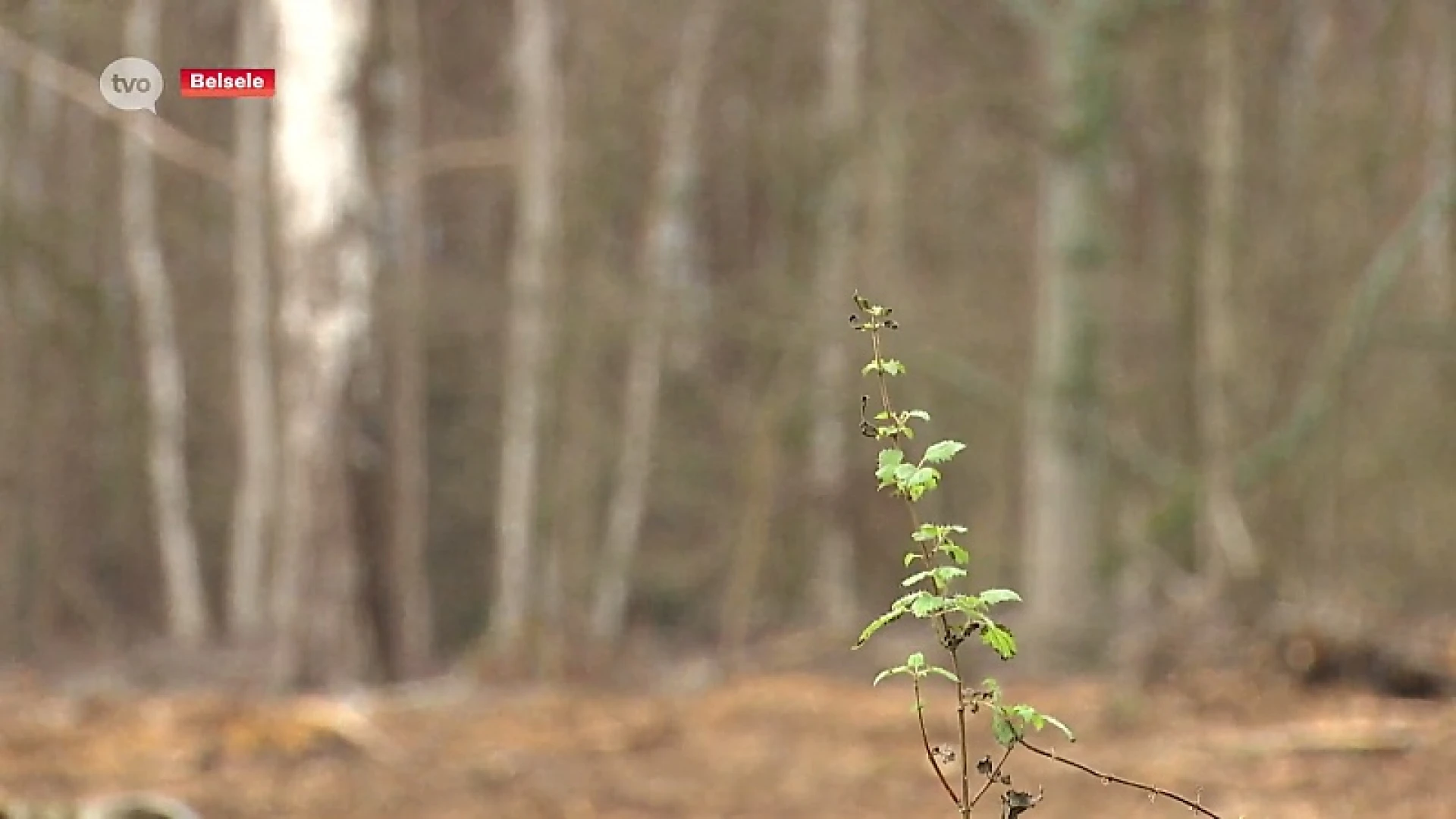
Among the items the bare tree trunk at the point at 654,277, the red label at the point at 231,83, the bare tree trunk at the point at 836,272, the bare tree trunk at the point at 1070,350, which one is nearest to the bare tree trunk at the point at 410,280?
the bare tree trunk at the point at 654,277

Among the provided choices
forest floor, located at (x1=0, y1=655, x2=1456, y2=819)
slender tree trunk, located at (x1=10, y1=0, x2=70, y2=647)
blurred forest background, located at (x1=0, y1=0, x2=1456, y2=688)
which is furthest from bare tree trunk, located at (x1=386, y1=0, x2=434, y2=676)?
forest floor, located at (x1=0, y1=655, x2=1456, y2=819)

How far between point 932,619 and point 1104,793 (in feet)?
10.2

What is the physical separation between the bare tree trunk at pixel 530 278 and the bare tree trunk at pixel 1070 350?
771 cm

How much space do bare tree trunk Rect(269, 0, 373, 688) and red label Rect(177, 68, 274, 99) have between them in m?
0.12

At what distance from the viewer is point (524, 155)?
1492 centimetres

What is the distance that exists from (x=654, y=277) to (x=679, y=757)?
40.5ft

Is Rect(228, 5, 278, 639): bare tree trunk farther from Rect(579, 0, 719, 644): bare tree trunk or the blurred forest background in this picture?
Rect(579, 0, 719, 644): bare tree trunk

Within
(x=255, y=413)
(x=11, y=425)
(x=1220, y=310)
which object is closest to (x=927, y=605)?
(x=1220, y=310)

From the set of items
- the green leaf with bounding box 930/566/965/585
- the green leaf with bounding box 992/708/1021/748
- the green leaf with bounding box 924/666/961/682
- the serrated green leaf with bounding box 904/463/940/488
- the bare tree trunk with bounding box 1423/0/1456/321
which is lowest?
the green leaf with bounding box 992/708/1021/748

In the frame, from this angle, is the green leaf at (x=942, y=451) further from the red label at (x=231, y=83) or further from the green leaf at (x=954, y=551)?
the red label at (x=231, y=83)

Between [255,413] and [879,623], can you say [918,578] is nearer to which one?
[879,623]

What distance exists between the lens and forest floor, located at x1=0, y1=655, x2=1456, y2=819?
15.0 ft

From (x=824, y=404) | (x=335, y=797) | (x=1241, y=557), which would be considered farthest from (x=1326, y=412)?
(x=335, y=797)

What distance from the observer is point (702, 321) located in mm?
11008
